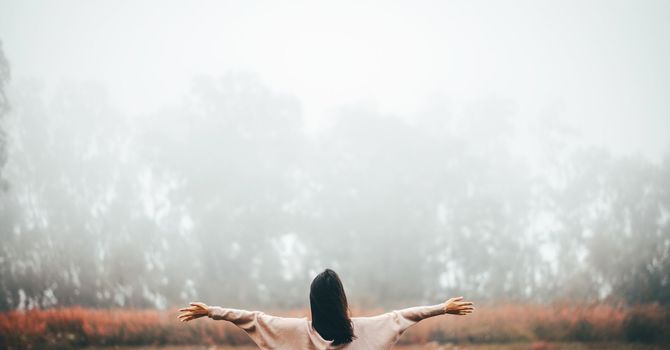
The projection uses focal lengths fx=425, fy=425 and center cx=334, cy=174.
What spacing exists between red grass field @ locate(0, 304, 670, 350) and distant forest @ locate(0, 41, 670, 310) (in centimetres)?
270

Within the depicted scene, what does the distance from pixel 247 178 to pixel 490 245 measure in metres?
11.5

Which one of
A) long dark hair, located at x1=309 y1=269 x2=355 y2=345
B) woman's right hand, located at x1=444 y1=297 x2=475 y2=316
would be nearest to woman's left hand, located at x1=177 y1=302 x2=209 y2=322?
long dark hair, located at x1=309 y1=269 x2=355 y2=345

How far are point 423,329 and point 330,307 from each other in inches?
346

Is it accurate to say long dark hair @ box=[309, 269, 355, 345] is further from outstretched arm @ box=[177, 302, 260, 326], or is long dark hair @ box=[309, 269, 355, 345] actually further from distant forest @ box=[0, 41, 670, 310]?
distant forest @ box=[0, 41, 670, 310]

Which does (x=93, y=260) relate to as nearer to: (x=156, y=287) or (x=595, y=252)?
(x=156, y=287)

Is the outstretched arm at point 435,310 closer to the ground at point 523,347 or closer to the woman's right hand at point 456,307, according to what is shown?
the woman's right hand at point 456,307

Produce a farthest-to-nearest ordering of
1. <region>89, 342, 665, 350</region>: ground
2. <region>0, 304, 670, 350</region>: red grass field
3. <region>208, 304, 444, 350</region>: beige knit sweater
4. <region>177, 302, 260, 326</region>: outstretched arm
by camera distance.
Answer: <region>0, 304, 670, 350</region>: red grass field, <region>89, 342, 665, 350</region>: ground, <region>177, 302, 260, 326</region>: outstretched arm, <region>208, 304, 444, 350</region>: beige knit sweater

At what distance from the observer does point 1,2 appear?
16438 mm

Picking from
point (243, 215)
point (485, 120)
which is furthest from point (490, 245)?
point (243, 215)

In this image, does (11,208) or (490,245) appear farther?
(490,245)

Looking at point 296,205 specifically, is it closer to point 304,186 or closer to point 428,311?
point 304,186

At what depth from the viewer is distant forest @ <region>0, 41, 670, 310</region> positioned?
14891 millimetres

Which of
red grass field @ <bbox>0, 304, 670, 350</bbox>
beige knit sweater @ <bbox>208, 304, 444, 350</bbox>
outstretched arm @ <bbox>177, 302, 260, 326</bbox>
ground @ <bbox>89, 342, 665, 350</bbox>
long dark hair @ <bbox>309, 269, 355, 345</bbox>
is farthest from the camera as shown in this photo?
red grass field @ <bbox>0, 304, 670, 350</bbox>

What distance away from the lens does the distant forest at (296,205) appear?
14891 mm
